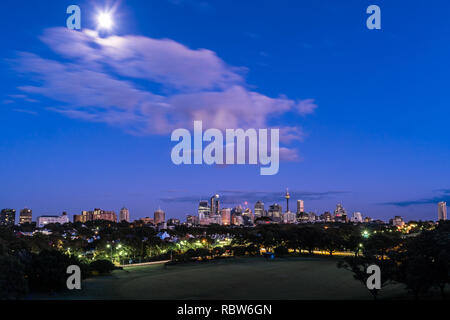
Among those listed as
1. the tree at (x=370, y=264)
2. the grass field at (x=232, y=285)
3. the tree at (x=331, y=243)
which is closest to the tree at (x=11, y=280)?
the grass field at (x=232, y=285)

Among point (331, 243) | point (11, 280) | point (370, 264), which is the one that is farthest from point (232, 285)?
point (331, 243)

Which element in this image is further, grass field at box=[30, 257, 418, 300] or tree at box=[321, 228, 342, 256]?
tree at box=[321, 228, 342, 256]

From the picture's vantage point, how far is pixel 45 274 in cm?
4066

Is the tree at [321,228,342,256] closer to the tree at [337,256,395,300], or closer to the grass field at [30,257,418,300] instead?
the grass field at [30,257,418,300]

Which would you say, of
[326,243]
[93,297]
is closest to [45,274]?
[93,297]

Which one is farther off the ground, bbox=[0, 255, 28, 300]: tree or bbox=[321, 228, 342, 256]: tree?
bbox=[0, 255, 28, 300]: tree

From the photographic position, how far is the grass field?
40406 mm

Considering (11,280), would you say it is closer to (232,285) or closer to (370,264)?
(232,285)

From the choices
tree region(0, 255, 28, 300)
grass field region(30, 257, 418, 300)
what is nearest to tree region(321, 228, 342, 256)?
grass field region(30, 257, 418, 300)

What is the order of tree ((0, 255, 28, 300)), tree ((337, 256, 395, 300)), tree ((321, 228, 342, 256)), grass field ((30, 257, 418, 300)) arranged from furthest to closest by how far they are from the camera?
tree ((321, 228, 342, 256)), grass field ((30, 257, 418, 300)), tree ((337, 256, 395, 300)), tree ((0, 255, 28, 300))

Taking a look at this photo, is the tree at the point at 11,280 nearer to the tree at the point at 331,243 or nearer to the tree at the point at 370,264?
the tree at the point at 370,264
